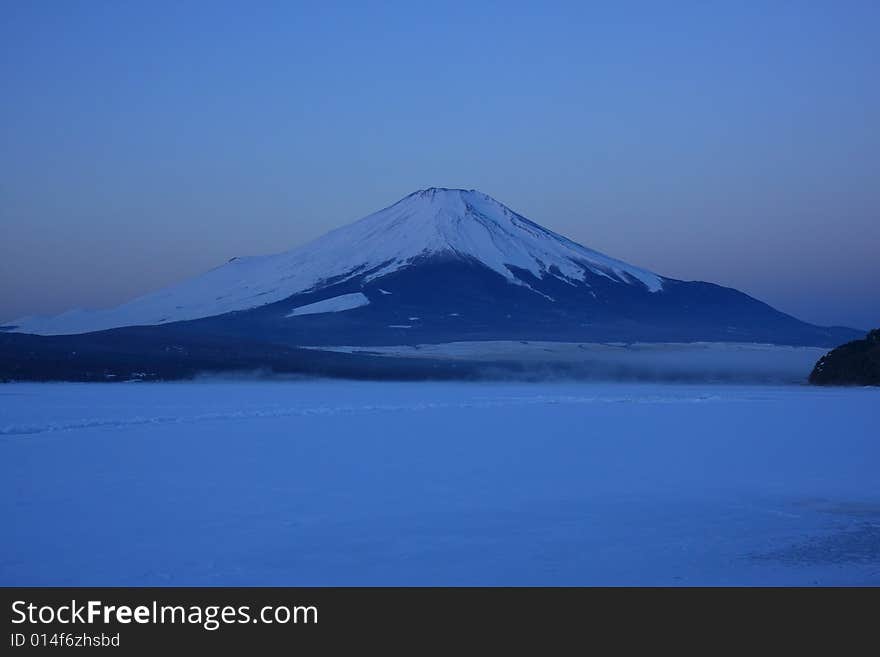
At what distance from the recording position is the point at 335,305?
95.1m

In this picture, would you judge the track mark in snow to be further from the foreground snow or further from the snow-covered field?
the foreground snow

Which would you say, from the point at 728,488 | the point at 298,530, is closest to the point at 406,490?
the point at 298,530

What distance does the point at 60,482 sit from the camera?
1062 cm

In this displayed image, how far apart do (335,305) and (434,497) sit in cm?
8551

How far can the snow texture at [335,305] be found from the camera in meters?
92.5

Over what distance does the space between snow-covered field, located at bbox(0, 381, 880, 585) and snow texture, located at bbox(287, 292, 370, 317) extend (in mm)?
73513

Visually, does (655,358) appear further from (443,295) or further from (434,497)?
(443,295)

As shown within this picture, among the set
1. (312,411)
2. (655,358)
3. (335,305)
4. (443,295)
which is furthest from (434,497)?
(443,295)

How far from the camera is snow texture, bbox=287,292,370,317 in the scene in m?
92.5

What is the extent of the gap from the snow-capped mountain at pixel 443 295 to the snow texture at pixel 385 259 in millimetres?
211

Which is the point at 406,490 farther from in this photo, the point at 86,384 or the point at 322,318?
the point at 322,318

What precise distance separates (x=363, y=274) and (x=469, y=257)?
1268cm

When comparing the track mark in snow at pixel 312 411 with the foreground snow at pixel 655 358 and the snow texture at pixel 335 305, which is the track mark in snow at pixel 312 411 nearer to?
the foreground snow at pixel 655 358
